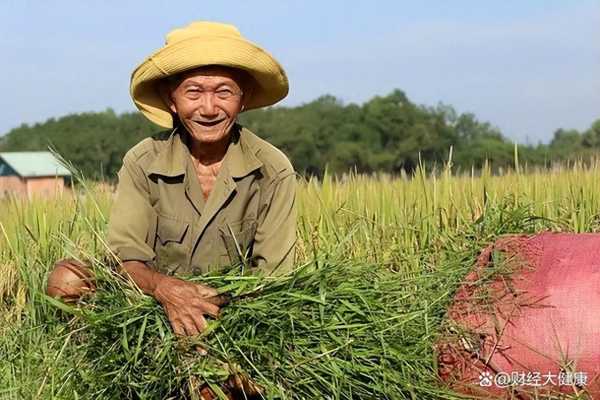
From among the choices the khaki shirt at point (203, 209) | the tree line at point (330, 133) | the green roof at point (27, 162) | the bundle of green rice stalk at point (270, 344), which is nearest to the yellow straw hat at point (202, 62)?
Result: the khaki shirt at point (203, 209)

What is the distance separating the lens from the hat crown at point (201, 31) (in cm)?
237

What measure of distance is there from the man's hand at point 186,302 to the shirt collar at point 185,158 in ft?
1.43

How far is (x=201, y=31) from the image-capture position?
2385 millimetres

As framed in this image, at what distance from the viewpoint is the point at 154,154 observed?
2479mm

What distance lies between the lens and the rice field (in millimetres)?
2105

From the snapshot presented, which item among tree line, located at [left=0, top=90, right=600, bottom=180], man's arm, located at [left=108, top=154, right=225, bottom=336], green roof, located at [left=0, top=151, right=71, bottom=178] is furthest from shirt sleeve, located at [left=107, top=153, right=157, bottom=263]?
tree line, located at [left=0, top=90, right=600, bottom=180]

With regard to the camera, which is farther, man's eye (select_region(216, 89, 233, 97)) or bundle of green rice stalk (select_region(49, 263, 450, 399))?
man's eye (select_region(216, 89, 233, 97))

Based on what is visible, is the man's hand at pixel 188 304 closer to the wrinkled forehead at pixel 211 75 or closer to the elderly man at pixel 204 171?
the elderly man at pixel 204 171

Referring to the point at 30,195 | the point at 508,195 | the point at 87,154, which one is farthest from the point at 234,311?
the point at 87,154

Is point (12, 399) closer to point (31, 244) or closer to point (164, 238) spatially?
point (164, 238)

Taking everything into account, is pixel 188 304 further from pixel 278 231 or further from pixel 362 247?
pixel 362 247

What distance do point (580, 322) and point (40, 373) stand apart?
1.41 meters

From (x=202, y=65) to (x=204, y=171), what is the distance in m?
0.33

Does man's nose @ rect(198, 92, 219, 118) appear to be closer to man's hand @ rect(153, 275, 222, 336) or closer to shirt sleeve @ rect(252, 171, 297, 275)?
shirt sleeve @ rect(252, 171, 297, 275)
